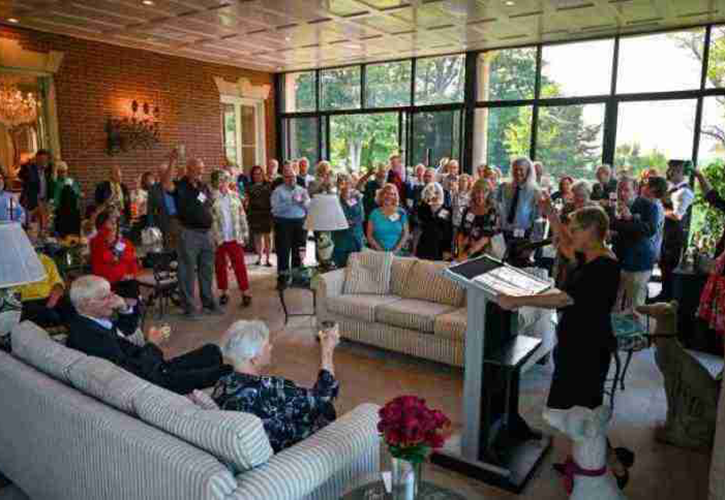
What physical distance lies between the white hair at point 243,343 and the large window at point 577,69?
25.6ft

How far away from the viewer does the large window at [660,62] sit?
24.9ft

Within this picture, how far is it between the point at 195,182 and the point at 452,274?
3.73m

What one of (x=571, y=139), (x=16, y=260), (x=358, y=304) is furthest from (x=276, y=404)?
(x=571, y=139)

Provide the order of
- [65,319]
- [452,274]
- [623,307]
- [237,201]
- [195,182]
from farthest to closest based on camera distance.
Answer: [237,201] → [195,182] → [623,307] → [65,319] → [452,274]

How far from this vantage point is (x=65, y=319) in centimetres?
408

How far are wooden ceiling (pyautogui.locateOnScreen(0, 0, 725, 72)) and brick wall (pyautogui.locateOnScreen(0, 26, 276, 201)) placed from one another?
282mm

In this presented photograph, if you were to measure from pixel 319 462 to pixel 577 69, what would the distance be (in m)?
8.28

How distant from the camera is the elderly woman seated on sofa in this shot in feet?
6.90

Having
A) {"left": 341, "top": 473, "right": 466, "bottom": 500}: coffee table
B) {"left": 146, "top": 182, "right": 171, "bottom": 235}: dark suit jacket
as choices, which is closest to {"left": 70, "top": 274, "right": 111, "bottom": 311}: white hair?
{"left": 341, "top": 473, "right": 466, "bottom": 500}: coffee table

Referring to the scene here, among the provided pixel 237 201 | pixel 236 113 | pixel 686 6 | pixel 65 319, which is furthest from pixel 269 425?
pixel 236 113

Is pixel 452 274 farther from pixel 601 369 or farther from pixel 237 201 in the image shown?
pixel 237 201

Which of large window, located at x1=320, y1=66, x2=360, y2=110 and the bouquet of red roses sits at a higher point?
large window, located at x1=320, y1=66, x2=360, y2=110

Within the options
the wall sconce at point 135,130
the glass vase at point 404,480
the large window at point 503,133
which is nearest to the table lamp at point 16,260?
the glass vase at point 404,480

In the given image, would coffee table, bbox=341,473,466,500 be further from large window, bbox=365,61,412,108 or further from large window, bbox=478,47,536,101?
large window, bbox=365,61,412,108
